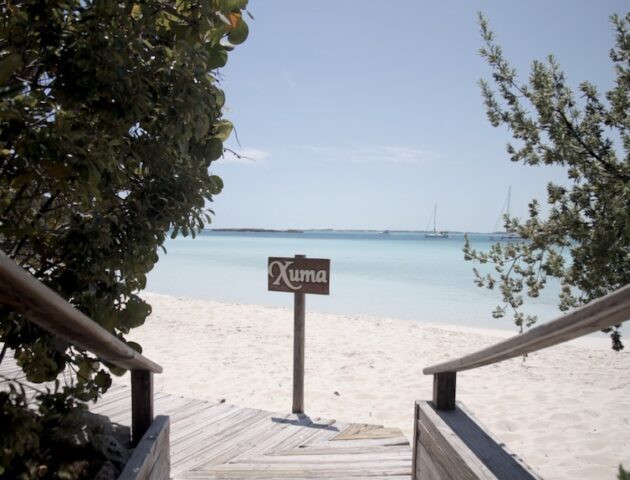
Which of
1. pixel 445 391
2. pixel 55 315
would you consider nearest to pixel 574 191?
pixel 445 391

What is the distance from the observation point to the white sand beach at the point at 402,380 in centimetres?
458

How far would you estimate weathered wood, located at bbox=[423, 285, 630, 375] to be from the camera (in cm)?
89

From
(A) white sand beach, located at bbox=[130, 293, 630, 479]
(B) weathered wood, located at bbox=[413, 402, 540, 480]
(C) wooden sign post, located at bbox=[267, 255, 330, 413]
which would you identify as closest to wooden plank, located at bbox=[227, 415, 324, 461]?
(C) wooden sign post, located at bbox=[267, 255, 330, 413]

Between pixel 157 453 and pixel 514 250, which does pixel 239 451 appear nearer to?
pixel 157 453

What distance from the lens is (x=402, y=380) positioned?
6770mm

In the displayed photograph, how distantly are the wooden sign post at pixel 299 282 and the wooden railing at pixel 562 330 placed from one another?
2.26 m

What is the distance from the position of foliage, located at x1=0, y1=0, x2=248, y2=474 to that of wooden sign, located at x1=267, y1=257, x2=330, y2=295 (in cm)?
275

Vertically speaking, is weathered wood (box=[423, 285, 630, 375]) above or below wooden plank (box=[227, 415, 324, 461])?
above

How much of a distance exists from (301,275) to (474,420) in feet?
8.26

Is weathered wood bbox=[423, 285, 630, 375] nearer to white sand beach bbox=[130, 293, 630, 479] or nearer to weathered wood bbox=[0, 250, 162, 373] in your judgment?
weathered wood bbox=[0, 250, 162, 373]

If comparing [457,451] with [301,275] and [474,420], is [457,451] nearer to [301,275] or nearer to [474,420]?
[474,420]

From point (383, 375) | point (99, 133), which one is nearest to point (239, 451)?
point (99, 133)

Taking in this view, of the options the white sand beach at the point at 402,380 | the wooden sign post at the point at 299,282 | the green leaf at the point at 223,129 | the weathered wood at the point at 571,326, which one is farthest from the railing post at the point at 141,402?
the wooden sign post at the point at 299,282

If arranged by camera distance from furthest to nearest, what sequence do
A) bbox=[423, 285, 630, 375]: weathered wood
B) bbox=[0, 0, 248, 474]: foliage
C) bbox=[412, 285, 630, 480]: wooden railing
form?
bbox=[0, 0, 248, 474]: foliage
bbox=[412, 285, 630, 480]: wooden railing
bbox=[423, 285, 630, 375]: weathered wood
